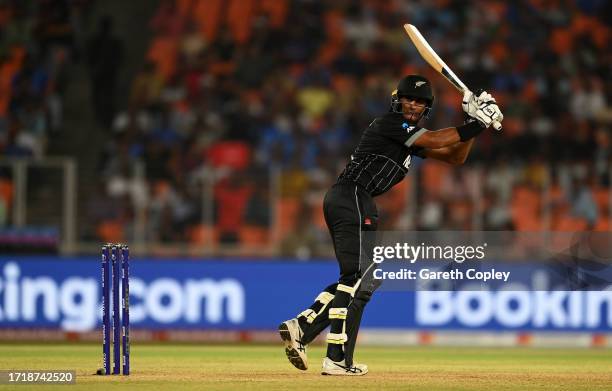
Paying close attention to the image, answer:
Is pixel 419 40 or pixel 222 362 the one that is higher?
pixel 419 40

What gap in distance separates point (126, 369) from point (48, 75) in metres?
10.4

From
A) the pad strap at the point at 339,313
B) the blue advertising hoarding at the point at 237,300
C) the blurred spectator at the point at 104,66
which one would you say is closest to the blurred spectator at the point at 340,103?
the blurred spectator at the point at 104,66

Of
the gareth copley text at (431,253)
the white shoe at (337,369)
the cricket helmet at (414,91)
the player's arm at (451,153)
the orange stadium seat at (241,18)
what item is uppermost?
the orange stadium seat at (241,18)

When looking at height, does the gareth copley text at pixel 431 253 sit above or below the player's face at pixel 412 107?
below

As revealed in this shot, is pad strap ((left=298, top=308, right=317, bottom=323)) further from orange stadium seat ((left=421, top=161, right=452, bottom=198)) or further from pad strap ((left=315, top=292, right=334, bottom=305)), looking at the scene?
orange stadium seat ((left=421, top=161, right=452, bottom=198))

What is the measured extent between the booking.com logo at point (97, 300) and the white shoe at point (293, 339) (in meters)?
5.18

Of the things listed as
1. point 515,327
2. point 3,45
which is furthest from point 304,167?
point 3,45

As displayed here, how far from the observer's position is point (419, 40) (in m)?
9.07

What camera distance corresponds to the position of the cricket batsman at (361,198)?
8.33 metres

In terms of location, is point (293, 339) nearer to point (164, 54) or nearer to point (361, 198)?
point (361, 198)

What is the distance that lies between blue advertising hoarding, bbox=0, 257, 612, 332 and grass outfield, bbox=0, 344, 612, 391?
0.65m

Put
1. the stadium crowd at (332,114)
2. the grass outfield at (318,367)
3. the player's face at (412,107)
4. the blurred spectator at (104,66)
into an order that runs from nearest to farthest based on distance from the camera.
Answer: the grass outfield at (318,367)
the player's face at (412,107)
the stadium crowd at (332,114)
the blurred spectator at (104,66)

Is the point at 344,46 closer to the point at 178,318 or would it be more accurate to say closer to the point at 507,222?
the point at 507,222

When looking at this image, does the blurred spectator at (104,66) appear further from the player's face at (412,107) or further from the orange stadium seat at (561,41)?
the player's face at (412,107)
